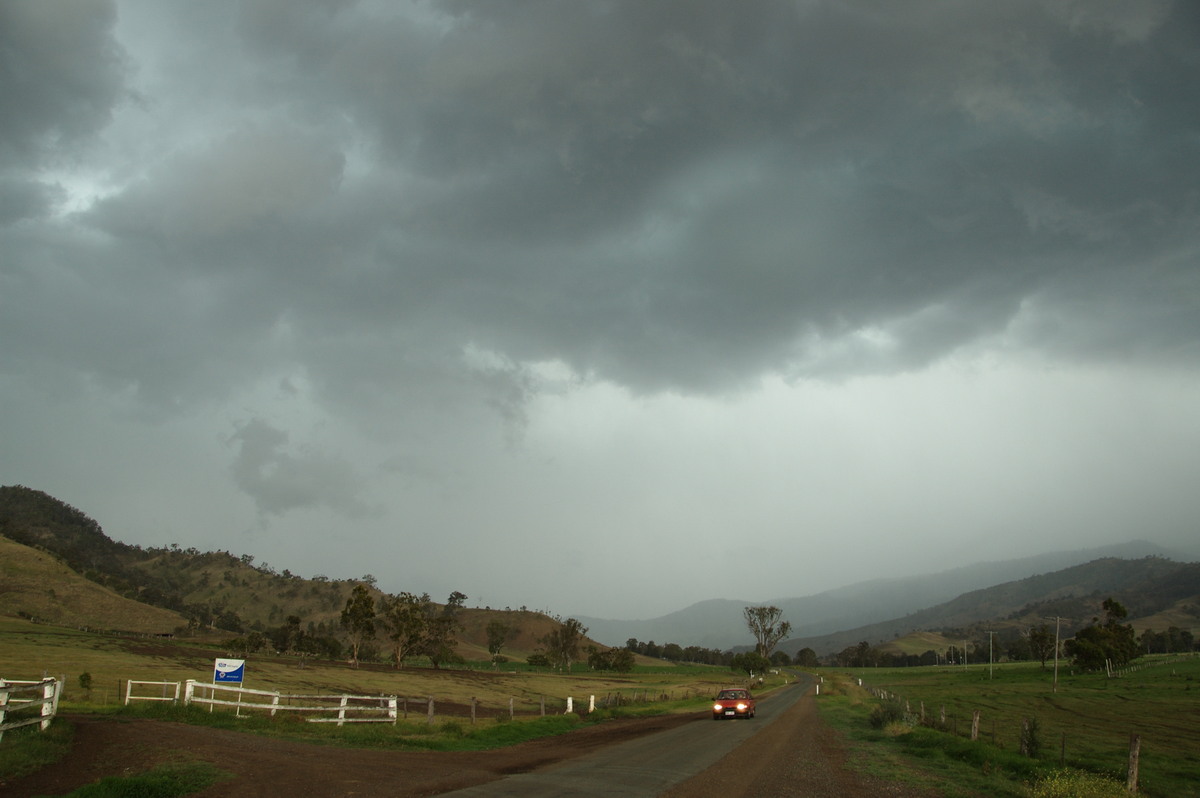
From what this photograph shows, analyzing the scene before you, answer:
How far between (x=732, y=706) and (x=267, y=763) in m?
31.7

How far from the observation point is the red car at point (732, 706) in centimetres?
4188

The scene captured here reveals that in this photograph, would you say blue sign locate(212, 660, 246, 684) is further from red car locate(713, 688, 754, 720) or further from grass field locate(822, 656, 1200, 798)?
red car locate(713, 688, 754, 720)

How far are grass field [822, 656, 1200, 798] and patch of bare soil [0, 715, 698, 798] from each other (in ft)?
42.5

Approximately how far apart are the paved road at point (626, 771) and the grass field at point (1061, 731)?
23.1 ft

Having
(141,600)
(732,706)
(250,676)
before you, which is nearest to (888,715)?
(732,706)

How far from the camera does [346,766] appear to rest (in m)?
17.4

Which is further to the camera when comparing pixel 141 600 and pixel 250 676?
pixel 141 600

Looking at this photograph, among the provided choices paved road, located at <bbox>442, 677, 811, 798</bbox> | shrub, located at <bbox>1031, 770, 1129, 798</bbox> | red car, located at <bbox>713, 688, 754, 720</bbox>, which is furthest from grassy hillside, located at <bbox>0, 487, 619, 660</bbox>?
shrub, located at <bbox>1031, 770, 1129, 798</bbox>

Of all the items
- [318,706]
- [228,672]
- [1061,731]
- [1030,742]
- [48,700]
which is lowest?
[1061,731]

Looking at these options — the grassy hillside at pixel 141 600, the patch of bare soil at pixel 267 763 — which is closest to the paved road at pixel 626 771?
the patch of bare soil at pixel 267 763

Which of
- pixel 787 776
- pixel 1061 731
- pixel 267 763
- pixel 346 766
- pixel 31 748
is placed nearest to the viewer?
pixel 31 748

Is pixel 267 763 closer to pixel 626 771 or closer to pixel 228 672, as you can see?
pixel 626 771

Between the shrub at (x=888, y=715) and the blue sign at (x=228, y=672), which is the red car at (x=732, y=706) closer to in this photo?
the shrub at (x=888, y=715)

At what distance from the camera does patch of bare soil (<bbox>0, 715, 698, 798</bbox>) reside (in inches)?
563
